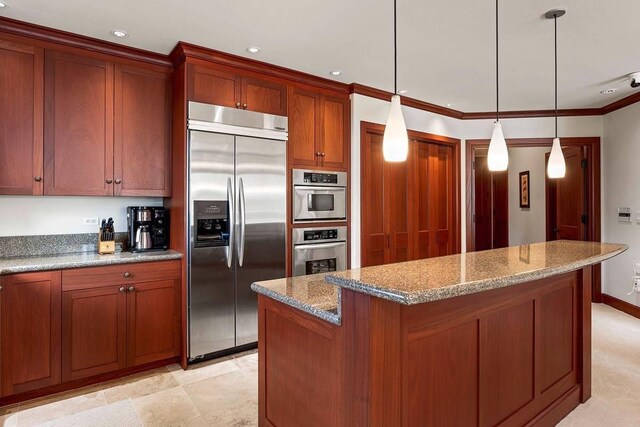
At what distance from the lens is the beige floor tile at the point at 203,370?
283 centimetres

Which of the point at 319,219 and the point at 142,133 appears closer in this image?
the point at 142,133

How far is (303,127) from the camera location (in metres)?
3.59

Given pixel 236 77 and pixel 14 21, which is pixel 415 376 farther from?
pixel 14 21

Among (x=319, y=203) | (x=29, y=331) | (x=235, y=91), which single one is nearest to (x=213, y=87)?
(x=235, y=91)

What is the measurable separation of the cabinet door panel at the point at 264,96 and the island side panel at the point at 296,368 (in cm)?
196

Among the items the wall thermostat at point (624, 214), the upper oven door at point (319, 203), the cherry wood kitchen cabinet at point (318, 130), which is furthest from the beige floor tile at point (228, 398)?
the wall thermostat at point (624, 214)

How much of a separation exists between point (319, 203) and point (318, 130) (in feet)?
2.37

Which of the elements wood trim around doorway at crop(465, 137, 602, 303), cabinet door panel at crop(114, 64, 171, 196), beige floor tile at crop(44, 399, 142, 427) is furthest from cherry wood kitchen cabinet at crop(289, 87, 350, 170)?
beige floor tile at crop(44, 399, 142, 427)

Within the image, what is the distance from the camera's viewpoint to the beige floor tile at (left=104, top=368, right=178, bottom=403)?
2.58 m

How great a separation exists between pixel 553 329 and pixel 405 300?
5.32 ft

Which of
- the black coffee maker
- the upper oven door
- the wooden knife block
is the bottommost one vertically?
the wooden knife block

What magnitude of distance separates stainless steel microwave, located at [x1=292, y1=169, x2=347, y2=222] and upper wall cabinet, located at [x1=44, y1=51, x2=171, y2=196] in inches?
45.6

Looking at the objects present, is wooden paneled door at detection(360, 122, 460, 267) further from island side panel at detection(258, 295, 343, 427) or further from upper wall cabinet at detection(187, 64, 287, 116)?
island side panel at detection(258, 295, 343, 427)

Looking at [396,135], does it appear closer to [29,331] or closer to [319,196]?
[319,196]
